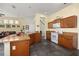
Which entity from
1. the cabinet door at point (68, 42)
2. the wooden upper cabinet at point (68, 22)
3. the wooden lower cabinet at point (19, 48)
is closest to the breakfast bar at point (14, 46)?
the wooden lower cabinet at point (19, 48)

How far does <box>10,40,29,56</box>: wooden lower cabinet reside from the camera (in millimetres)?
2854

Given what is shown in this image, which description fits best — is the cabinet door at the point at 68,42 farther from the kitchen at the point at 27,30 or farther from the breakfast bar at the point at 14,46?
the breakfast bar at the point at 14,46

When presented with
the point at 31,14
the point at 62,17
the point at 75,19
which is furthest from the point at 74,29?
the point at 31,14

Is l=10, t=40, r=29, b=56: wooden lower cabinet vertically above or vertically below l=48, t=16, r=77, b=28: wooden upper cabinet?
below

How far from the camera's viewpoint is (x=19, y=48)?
10.1 feet

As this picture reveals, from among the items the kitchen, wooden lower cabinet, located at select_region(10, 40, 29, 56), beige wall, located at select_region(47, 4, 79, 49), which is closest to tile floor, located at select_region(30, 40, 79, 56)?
the kitchen

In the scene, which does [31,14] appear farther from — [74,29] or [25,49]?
[74,29]

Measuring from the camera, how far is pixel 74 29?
16.1 feet

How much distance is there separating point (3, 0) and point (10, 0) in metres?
0.15

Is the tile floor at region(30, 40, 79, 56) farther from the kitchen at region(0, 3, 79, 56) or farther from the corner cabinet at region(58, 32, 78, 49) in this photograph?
the corner cabinet at region(58, 32, 78, 49)

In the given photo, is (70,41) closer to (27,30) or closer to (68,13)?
(68,13)

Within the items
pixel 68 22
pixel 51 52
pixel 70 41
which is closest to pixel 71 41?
pixel 70 41

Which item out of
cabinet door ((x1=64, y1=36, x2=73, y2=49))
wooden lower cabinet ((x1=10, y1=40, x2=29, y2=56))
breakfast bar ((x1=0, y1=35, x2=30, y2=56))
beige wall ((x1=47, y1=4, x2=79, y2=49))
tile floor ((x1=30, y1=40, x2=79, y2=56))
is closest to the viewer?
breakfast bar ((x1=0, y1=35, x2=30, y2=56))

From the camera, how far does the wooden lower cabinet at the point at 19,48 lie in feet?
9.36
